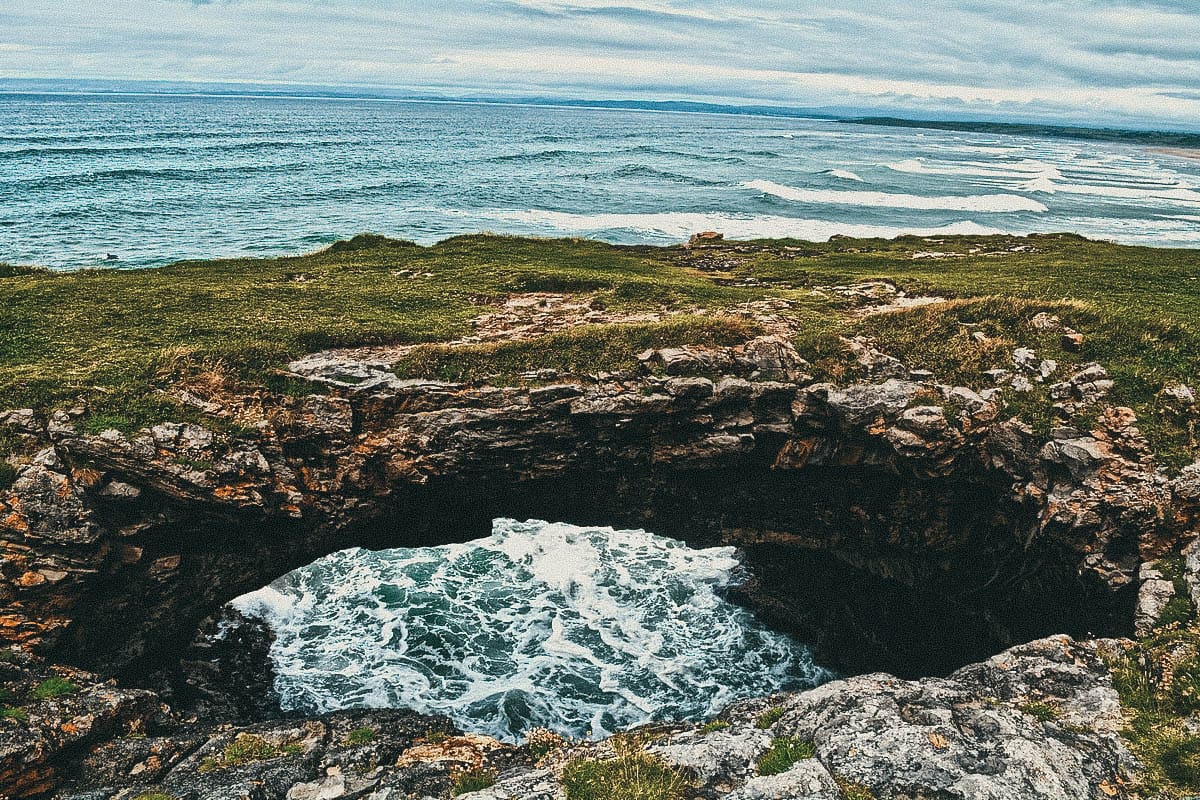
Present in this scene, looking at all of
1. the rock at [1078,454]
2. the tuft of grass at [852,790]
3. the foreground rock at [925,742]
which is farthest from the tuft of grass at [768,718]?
the rock at [1078,454]

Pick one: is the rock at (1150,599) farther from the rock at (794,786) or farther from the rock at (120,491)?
the rock at (120,491)

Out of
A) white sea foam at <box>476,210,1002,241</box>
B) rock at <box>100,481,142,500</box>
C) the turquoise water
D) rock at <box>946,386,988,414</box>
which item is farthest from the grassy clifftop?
white sea foam at <box>476,210,1002,241</box>

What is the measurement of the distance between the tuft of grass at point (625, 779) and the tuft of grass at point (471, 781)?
4.64ft

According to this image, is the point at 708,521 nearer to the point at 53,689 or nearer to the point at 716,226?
the point at 53,689

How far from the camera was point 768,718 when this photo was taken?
12648 mm

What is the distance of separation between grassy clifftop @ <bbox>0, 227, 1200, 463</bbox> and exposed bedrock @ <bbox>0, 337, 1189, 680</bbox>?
1177mm

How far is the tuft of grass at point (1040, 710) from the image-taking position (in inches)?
469

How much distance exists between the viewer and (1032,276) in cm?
3095

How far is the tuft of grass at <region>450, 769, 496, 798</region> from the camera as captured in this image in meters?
11.5

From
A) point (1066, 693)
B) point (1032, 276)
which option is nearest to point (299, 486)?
point (1066, 693)

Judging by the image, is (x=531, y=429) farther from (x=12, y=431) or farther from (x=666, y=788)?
(x=12, y=431)

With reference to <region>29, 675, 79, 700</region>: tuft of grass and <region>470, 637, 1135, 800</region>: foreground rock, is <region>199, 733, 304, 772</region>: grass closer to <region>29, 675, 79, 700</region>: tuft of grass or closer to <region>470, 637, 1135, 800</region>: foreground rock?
<region>29, 675, 79, 700</region>: tuft of grass

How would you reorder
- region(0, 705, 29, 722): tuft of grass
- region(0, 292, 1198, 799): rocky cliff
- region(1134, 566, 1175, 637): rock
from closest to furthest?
region(0, 292, 1198, 799): rocky cliff < region(0, 705, 29, 722): tuft of grass < region(1134, 566, 1175, 637): rock

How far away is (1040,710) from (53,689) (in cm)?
1815
